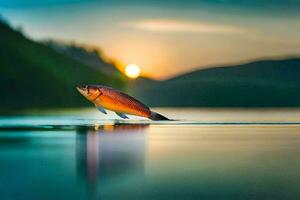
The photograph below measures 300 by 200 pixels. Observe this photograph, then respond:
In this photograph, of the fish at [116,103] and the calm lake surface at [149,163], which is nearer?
the calm lake surface at [149,163]

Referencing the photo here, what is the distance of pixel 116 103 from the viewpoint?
13406 mm

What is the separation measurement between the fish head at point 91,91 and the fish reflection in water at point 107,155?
0.83m

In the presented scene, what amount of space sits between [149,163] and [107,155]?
1.24m

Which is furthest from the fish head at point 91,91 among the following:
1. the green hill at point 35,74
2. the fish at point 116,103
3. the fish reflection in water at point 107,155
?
the green hill at point 35,74

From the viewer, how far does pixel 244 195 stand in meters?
7.79

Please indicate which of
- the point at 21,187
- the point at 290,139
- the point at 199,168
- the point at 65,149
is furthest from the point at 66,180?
the point at 290,139

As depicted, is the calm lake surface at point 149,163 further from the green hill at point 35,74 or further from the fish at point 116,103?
the green hill at point 35,74

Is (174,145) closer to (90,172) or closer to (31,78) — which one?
(90,172)

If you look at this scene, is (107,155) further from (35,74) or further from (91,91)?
(35,74)

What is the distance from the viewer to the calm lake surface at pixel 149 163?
8.08 m

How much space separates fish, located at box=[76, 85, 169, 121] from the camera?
527 inches

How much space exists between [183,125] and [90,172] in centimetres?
941

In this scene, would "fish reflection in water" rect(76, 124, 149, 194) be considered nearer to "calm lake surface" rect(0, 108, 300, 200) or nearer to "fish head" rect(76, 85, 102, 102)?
"calm lake surface" rect(0, 108, 300, 200)

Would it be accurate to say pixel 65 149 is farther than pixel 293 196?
Yes
